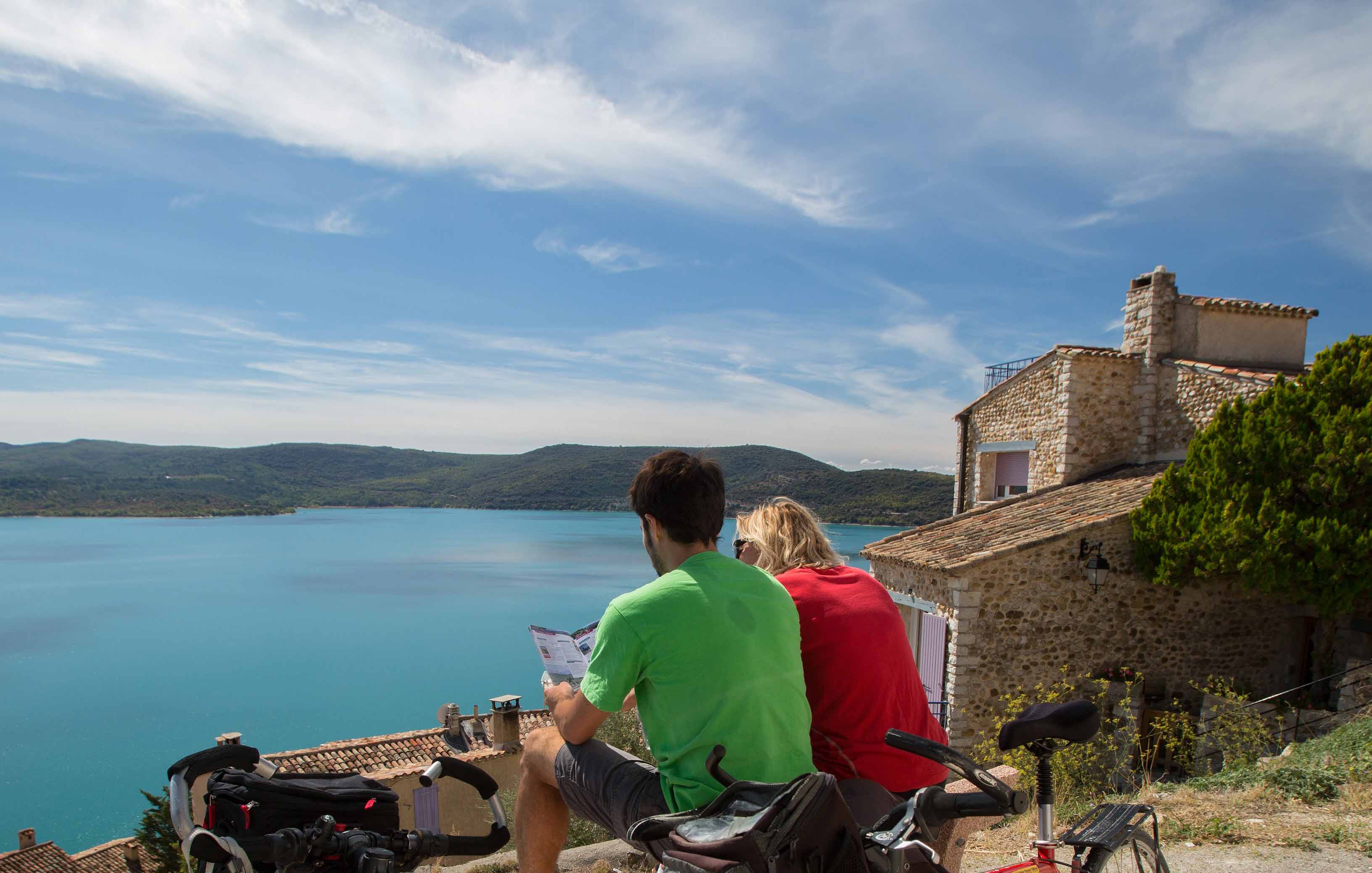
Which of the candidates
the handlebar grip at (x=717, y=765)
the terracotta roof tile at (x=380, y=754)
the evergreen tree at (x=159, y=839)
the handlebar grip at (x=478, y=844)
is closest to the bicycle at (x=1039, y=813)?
the handlebar grip at (x=717, y=765)

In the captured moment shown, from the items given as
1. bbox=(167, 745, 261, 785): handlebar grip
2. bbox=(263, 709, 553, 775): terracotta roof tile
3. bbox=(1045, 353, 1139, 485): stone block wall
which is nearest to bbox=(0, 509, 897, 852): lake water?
bbox=(167, 745, 261, 785): handlebar grip

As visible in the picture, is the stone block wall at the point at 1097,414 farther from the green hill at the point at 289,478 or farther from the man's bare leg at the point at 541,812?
the green hill at the point at 289,478

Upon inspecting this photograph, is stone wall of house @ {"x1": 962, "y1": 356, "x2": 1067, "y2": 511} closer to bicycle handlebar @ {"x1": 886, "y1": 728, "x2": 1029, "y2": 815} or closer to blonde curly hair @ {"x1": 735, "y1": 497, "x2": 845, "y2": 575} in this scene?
blonde curly hair @ {"x1": 735, "y1": 497, "x2": 845, "y2": 575}

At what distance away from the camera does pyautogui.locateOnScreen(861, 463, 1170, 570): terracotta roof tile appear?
846cm

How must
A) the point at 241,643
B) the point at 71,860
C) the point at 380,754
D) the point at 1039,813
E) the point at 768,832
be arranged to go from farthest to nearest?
the point at 241,643, the point at 380,754, the point at 71,860, the point at 1039,813, the point at 768,832

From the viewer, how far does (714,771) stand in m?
1.57

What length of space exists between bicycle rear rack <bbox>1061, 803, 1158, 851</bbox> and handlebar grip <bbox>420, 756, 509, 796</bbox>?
1326mm

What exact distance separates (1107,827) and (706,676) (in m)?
1.05

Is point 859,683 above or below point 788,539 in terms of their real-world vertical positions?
below

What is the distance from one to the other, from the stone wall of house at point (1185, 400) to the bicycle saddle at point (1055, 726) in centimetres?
901

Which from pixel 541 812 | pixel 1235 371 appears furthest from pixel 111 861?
pixel 1235 371

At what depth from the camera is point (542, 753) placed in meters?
2.31

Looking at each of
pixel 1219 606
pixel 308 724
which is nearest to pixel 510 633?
pixel 308 724

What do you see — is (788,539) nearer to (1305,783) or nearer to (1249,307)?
(1305,783)
